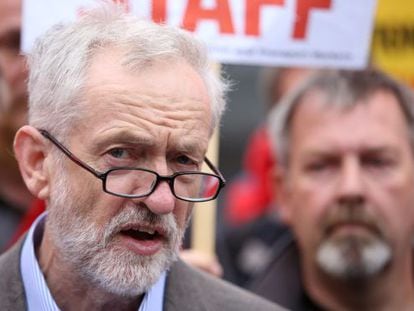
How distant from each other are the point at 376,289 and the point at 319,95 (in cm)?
86

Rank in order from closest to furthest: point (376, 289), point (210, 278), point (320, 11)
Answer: point (210, 278)
point (320, 11)
point (376, 289)

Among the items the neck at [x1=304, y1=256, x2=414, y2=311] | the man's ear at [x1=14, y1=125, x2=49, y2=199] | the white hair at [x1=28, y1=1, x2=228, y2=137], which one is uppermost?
the white hair at [x1=28, y1=1, x2=228, y2=137]

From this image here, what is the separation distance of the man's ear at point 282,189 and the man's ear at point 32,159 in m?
1.84

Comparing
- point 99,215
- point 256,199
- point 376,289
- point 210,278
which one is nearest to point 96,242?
point 99,215

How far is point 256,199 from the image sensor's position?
717cm

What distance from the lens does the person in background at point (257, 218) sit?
612 cm

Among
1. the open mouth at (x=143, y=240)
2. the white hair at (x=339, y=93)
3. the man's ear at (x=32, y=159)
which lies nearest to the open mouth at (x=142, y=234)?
the open mouth at (x=143, y=240)

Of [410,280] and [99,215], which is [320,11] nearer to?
[410,280]

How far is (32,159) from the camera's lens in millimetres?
3189

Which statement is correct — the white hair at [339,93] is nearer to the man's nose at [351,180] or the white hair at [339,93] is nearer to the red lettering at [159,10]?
the man's nose at [351,180]

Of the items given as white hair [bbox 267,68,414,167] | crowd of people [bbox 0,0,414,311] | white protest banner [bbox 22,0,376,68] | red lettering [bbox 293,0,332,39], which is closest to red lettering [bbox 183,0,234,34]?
white protest banner [bbox 22,0,376,68]

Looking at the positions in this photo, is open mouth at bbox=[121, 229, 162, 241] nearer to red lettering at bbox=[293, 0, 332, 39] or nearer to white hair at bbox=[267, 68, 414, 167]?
red lettering at bbox=[293, 0, 332, 39]

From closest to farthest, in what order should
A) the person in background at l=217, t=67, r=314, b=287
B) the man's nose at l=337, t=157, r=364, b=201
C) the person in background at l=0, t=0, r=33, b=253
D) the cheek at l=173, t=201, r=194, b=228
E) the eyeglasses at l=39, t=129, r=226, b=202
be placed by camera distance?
the eyeglasses at l=39, t=129, r=226, b=202 → the cheek at l=173, t=201, r=194, b=228 → the man's nose at l=337, t=157, r=364, b=201 → the person in background at l=0, t=0, r=33, b=253 → the person in background at l=217, t=67, r=314, b=287

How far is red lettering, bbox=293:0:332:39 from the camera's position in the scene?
426 centimetres
